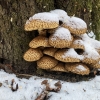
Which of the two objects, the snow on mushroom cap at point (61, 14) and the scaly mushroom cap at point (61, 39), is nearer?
the scaly mushroom cap at point (61, 39)

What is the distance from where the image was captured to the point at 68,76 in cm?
342

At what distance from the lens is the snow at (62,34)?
304 cm

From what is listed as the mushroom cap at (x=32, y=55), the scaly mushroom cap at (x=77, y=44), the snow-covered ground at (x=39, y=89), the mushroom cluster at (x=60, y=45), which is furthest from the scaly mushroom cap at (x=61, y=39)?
the snow-covered ground at (x=39, y=89)

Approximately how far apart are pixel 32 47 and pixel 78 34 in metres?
0.69

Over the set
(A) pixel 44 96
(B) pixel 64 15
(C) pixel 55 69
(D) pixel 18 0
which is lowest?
(A) pixel 44 96

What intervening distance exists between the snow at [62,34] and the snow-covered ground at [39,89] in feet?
2.30

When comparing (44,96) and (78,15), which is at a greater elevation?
(78,15)

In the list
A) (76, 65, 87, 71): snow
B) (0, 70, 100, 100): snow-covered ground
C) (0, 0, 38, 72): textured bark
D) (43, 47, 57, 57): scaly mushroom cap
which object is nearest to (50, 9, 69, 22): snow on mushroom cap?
(0, 0, 38, 72): textured bark

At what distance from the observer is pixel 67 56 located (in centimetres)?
307

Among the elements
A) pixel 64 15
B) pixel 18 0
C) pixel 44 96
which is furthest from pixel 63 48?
pixel 18 0

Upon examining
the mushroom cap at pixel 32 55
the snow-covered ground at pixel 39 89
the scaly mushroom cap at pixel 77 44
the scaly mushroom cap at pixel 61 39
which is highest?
the scaly mushroom cap at pixel 61 39

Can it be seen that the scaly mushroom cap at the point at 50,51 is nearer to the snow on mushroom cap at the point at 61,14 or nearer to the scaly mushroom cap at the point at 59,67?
the scaly mushroom cap at the point at 59,67

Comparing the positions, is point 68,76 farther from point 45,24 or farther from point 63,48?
point 45,24

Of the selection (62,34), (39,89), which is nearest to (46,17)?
(62,34)
